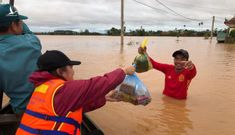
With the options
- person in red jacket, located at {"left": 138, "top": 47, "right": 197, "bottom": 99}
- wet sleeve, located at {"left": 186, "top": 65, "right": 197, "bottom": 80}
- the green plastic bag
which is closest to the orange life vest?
the green plastic bag

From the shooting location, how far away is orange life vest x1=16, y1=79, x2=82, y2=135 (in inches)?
91.3

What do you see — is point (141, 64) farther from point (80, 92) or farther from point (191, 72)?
point (191, 72)

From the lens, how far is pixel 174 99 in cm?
622

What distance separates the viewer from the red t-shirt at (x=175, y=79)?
580 cm

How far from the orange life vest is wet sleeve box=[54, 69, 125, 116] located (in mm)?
43

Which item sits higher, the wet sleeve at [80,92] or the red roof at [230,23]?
the red roof at [230,23]

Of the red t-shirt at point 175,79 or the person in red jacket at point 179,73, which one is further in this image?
the red t-shirt at point 175,79

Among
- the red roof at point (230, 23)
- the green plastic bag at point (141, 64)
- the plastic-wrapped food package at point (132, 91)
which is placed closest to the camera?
the plastic-wrapped food package at point (132, 91)

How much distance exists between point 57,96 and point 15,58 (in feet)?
2.35

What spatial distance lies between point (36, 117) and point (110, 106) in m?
3.75

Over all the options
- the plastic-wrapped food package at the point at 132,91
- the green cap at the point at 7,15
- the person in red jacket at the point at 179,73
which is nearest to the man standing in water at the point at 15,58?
the green cap at the point at 7,15

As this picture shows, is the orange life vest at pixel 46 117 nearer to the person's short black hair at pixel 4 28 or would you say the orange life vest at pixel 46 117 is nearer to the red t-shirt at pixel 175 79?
the person's short black hair at pixel 4 28

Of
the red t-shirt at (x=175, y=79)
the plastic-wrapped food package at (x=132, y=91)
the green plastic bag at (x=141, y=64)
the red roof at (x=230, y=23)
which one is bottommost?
the red t-shirt at (x=175, y=79)

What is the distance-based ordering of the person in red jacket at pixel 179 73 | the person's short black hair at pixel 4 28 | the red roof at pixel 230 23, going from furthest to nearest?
the red roof at pixel 230 23, the person in red jacket at pixel 179 73, the person's short black hair at pixel 4 28
